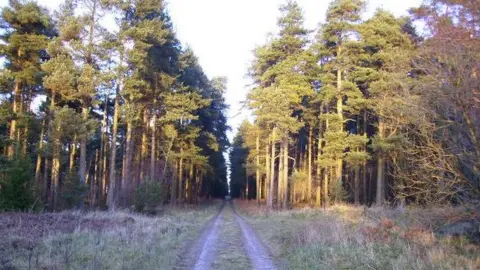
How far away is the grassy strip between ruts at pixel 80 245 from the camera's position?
1080cm

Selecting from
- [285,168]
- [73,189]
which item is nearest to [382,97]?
[285,168]

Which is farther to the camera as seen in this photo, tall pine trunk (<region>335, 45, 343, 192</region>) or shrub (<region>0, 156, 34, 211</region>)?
tall pine trunk (<region>335, 45, 343, 192</region>)

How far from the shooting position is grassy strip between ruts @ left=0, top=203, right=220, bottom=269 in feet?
35.4

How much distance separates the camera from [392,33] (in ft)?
110

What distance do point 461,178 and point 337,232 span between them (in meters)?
5.33

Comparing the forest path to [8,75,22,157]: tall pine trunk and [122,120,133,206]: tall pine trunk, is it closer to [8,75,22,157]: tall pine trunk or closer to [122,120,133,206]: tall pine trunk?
[122,120,133,206]: tall pine trunk

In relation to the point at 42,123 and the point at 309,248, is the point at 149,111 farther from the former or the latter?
the point at 309,248

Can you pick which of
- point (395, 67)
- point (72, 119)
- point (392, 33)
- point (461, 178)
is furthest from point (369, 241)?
point (392, 33)

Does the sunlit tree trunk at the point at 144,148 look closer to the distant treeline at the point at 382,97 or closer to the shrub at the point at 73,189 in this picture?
the distant treeline at the point at 382,97

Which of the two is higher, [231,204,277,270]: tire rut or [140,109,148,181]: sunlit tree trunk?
[140,109,148,181]: sunlit tree trunk

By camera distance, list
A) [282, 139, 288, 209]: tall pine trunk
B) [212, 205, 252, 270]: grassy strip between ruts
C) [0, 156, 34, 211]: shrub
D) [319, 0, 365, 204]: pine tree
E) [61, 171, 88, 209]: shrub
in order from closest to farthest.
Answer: [212, 205, 252, 270]: grassy strip between ruts < [0, 156, 34, 211]: shrub < [61, 171, 88, 209]: shrub < [319, 0, 365, 204]: pine tree < [282, 139, 288, 209]: tall pine trunk

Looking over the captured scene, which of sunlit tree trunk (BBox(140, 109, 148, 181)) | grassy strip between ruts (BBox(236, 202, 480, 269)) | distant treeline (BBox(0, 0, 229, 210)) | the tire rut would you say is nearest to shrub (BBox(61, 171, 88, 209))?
distant treeline (BBox(0, 0, 229, 210))

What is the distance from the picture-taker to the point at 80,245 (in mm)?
13578

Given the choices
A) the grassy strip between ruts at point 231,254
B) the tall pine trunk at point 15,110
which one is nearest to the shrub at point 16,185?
the tall pine trunk at point 15,110
